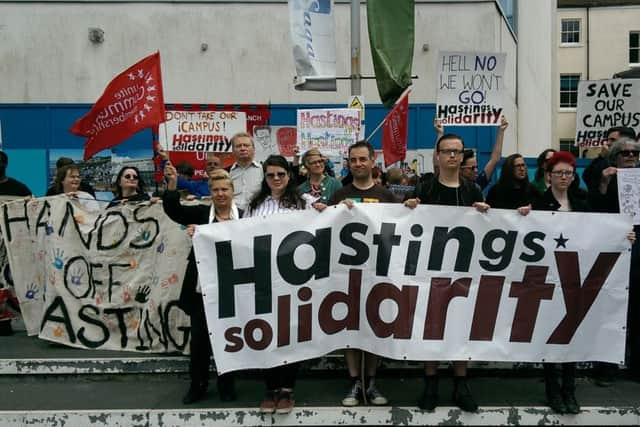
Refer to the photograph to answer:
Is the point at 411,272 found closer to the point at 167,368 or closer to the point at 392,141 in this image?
the point at 167,368

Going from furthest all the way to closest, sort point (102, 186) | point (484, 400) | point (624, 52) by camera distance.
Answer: point (624, 52), point (102, 186), point (484, 400)

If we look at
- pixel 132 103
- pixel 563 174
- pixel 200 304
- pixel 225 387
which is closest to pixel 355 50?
pixel 132 103

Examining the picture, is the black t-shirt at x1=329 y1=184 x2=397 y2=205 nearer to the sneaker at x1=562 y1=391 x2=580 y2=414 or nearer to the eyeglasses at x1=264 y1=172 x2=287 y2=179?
the eyeglasses at x1=264 y1=172 x2=287 y2=179

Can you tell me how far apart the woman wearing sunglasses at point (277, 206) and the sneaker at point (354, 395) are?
0.39 meters

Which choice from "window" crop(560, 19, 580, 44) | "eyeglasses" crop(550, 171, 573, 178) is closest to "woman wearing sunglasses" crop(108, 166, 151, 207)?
"eyeglasses" crop(550, 171, 573, 178)

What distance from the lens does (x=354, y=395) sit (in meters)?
5.32

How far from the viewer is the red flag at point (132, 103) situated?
6988 mm

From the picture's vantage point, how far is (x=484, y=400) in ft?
18.2

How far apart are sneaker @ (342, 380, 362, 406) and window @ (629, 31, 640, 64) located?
37388 millimetres

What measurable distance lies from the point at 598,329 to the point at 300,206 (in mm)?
2340

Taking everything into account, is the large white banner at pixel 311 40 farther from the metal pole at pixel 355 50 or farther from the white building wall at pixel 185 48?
the white building wall at pixel 185 48

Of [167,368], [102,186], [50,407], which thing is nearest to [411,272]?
[167,368]

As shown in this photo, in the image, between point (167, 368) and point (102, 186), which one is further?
point (102, 186)

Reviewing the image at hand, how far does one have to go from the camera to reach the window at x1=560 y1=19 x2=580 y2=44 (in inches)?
1550
